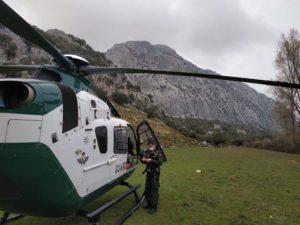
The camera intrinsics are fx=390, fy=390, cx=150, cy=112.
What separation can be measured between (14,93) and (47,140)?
3.30ft

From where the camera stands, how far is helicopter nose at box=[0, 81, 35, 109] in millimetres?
6613

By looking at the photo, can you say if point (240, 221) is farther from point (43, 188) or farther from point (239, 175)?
point (239, 175)

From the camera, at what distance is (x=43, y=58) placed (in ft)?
202

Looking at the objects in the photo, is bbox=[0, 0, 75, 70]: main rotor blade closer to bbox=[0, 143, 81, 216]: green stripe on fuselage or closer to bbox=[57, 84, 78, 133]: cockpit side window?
bbox=[57, 84, 78, 133]: cockpit side window

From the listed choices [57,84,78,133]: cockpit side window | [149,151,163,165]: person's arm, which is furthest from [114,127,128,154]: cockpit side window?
[57,84,78,133]: cockpit side window

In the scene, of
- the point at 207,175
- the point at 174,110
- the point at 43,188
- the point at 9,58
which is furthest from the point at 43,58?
the point at 174,110

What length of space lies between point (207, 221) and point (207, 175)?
8420 mm

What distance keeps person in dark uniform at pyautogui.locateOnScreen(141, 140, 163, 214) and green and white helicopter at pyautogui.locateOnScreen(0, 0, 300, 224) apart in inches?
88.7

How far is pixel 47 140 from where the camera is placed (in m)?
6.65

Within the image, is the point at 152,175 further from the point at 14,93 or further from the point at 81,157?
the point at 14,93

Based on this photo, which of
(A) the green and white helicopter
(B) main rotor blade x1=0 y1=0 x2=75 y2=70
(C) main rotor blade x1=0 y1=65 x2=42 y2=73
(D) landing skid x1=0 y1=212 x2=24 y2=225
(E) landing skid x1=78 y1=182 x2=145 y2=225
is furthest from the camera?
(D) landing skid x1=0 y1=212 x2=24 y2=225

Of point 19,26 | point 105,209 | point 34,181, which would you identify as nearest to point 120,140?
point 105,209

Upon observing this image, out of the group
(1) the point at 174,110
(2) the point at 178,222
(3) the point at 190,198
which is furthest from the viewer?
(1) the point at 174,110

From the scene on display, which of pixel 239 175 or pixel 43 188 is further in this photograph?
pixel 239 175
